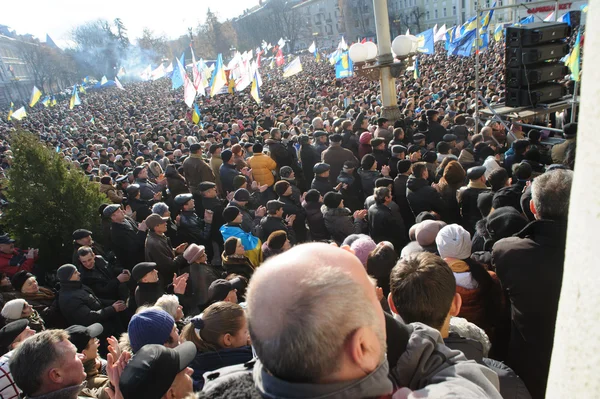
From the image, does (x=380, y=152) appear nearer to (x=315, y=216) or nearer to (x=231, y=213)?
(x=315, y=216)

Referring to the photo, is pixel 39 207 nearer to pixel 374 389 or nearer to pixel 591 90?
pixel 374 389

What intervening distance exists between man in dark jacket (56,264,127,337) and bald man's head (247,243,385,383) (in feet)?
11.5

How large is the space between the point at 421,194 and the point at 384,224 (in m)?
0.65

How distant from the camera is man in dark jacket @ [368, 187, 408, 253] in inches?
179

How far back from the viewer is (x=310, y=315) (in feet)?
3.14

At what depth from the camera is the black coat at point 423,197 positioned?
479 centimetres

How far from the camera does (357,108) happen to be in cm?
1400

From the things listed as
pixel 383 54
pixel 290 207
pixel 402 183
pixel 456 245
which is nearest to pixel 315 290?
pixel 456 245

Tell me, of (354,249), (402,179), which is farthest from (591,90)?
(402,179)

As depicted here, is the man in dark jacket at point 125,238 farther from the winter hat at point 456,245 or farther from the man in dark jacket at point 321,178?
the winter hat at point 456,245

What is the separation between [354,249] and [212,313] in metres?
1.42

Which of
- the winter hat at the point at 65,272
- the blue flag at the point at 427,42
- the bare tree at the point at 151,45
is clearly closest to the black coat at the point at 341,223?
the winter hat at the point at 65,272

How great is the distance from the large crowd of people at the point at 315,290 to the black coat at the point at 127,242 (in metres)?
0.03

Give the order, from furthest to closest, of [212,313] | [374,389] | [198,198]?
[198,198]
[212,313]
[374,389]
